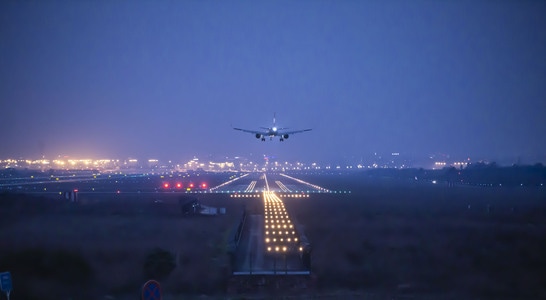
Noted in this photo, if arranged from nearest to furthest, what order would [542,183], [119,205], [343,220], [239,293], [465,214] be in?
[239,293]
[343,220]
[465,214]
[119,205]
[542,183]

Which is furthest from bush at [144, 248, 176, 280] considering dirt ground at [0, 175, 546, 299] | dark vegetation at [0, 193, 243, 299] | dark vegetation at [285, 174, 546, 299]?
dark vegetation at [285, 174, 546, 299]

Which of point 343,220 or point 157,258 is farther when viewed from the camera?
point 343,220

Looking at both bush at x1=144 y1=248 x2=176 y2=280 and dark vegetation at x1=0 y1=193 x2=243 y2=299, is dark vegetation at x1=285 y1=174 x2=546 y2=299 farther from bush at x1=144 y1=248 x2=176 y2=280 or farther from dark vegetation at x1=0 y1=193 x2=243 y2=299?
bush at x1=144 y1=248 x2=176 y2=280

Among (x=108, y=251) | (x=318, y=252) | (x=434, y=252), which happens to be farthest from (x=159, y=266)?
(x=434, y=252)

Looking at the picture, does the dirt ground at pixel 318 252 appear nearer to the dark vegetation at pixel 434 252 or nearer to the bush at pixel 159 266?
the dark vegetation at pixel 434 252

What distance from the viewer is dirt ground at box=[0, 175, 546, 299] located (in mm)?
22781

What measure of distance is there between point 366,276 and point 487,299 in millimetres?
6222

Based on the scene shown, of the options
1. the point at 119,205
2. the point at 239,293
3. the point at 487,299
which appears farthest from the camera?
the point at 119,205

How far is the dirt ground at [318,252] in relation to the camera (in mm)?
22781

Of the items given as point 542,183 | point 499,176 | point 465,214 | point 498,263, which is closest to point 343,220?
point 465,214

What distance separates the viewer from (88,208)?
197 ft

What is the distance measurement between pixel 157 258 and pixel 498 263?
1920cm

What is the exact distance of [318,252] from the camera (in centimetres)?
3209

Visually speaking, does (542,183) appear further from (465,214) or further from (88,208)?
(88,208)
